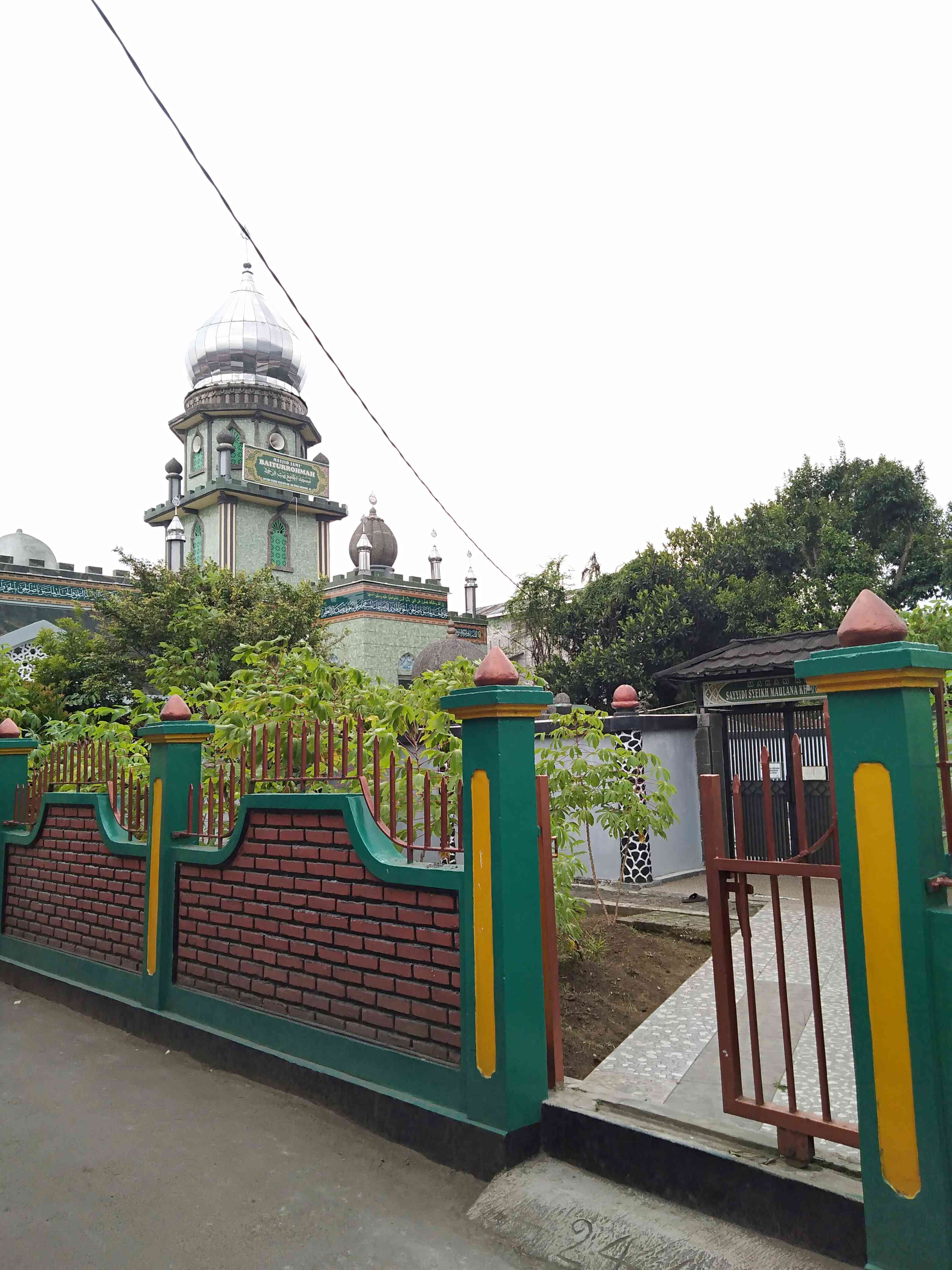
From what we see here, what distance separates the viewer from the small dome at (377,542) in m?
33.7

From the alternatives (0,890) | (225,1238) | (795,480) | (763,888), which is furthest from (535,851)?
(795,480)

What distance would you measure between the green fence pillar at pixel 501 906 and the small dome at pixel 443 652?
2206 centimetres

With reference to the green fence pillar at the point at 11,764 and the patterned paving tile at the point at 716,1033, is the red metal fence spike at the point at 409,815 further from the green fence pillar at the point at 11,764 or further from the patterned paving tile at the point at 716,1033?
the green fence pillar at the point at 11,764

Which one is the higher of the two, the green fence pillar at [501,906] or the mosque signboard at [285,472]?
the mosque signboard at [285,472]

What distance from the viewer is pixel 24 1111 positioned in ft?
14.4

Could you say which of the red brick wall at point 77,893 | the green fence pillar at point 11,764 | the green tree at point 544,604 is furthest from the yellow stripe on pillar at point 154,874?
the green tree at point 544,604

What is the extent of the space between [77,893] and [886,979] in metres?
5.54

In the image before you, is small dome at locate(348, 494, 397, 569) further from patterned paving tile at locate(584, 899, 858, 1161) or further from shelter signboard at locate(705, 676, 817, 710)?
patterned paving tile at locate(584, 899, 858, 1161)

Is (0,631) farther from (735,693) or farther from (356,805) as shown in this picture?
(356,805)

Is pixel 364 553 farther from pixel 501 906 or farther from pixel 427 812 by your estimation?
pixel 501 906

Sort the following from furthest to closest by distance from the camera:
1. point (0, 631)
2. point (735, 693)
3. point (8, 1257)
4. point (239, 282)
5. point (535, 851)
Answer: point (239, 282)
point (0, 631)
point (735, 693)
point (535, 851)
point (8, 1257)

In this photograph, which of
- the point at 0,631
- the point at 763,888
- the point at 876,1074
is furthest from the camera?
the point at 0,631

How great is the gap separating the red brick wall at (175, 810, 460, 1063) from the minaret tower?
87.0 ft

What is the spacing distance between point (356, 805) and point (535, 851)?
37.8 inches
